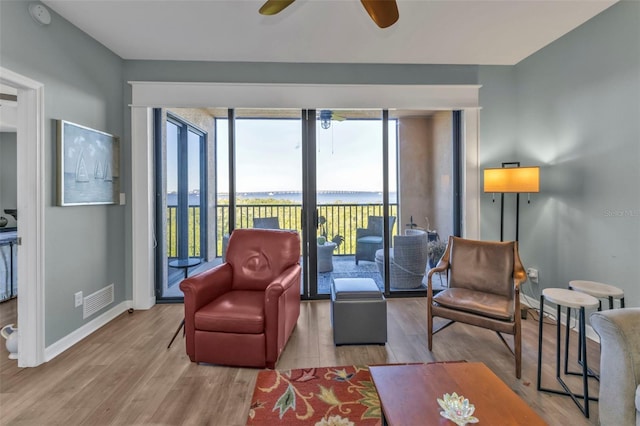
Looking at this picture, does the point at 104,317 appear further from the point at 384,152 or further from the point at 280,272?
the point at 384,152

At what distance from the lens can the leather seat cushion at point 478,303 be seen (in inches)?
82.8

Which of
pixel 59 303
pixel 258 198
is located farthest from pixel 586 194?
pixel 59 303

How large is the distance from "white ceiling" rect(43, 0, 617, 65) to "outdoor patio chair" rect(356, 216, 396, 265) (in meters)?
1.88

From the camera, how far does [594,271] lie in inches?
101

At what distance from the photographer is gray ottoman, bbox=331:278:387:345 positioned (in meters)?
2.43

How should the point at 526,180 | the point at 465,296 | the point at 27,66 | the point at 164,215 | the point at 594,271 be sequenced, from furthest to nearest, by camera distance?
1. the point at 164,215
2. the point at 526,180
3. the point at 594,271
4. the point at 465,296
5. the point at 27,66

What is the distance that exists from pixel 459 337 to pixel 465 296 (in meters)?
0.51

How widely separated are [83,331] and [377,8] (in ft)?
11.5

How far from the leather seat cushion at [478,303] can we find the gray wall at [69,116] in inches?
122

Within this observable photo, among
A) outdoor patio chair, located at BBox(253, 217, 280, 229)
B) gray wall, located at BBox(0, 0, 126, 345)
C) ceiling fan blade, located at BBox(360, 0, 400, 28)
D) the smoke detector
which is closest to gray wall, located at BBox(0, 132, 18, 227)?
gray wall, located at BBox(0, 0, 126, 345)

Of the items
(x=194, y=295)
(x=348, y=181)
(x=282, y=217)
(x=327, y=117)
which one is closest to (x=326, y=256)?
(x=282, y=217)

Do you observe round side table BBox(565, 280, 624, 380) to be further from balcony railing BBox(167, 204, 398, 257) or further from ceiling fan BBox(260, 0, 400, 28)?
ceiling fan BBox(260, 0, 400, 28)

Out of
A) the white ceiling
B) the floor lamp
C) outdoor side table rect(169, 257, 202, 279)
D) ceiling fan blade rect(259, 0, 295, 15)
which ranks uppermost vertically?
the white ceiling

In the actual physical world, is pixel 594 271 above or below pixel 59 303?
above
